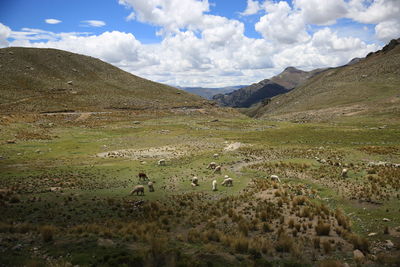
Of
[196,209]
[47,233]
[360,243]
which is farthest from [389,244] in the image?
[47,233]

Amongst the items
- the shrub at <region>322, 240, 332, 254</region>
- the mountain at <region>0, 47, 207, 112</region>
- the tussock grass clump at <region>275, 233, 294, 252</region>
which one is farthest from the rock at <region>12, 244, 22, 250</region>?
the mountain at <region>0, 47, 207, 112</region>

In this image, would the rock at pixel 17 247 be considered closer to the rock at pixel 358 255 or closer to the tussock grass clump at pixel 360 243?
the rock at pixel 358 255

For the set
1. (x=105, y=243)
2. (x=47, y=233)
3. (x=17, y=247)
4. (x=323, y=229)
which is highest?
(x=47, y=233)

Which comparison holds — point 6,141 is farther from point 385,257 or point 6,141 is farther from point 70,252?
point 385,257

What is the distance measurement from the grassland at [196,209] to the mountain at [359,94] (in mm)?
83888

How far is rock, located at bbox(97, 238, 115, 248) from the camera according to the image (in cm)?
1365

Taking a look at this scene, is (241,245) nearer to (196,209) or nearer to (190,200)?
(196,209)

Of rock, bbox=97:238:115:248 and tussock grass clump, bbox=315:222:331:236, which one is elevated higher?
rock, bbox=97:238:115:248

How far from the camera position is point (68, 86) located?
427 feet

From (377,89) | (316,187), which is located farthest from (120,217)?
(377,89)

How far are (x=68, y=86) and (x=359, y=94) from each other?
486 feet

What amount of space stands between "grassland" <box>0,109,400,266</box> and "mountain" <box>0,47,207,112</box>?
65.2 meters

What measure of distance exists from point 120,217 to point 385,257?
15.9 m

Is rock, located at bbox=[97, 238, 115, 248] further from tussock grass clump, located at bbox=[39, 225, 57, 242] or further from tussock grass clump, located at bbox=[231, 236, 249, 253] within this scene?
tussock grass clump, located at bbox=[231, 236, 249, 253]
